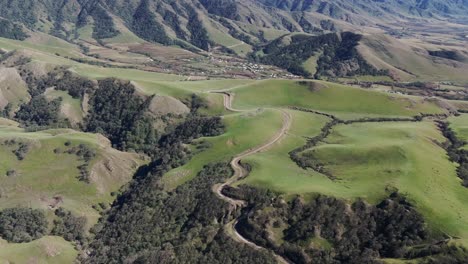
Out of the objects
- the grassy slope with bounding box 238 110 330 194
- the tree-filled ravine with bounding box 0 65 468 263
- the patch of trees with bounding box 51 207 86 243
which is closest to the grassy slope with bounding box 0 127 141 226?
the patch of trees with bounding box 51 207 86 243

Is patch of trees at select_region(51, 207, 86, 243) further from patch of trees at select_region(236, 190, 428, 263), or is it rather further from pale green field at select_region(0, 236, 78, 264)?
patch of trees at select_region(236, 190, 428, 263)

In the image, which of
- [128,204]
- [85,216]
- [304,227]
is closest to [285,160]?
[304,227]

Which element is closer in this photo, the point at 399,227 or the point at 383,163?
the point at 399,227

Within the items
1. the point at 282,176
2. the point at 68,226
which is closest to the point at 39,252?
the point at 68,226

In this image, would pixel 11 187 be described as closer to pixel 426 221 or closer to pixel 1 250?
pixel 1 250

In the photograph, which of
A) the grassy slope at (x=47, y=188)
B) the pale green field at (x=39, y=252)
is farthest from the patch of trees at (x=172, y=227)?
the grassy slope at (x=47, y=188)
